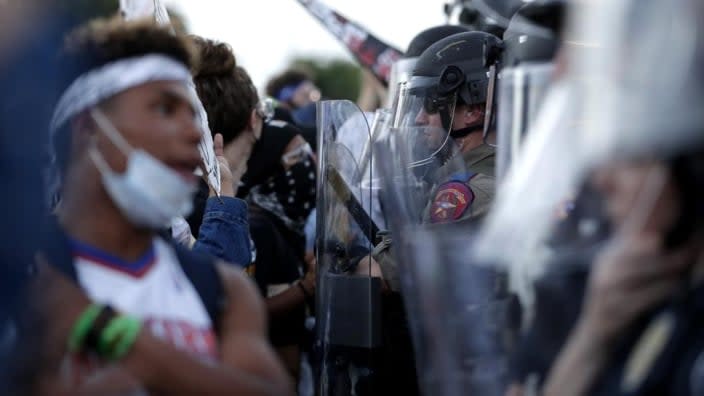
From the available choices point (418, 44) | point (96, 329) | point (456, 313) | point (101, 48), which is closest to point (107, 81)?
point (101, 48)

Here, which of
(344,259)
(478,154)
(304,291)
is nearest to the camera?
(344,259)

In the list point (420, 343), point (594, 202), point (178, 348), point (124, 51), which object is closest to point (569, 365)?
point (594, 202)

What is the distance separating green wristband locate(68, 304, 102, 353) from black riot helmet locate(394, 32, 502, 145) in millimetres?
2358

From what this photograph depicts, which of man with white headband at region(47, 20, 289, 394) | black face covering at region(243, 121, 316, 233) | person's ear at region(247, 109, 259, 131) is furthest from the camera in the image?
black face covering at region(243, 121, 316, 233)

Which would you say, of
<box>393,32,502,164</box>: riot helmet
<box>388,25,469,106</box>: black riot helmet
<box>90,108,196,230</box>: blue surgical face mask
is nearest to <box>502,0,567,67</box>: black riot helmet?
<box>90,108,196,230</box>: blue surgical face mask

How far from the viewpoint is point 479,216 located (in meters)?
3.60

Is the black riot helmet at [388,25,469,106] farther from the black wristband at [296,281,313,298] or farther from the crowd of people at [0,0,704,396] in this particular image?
the crowd of people at [0,0,704,396]

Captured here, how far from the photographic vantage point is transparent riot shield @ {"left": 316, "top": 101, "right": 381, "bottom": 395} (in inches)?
158

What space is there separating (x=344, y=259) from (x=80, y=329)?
192cm

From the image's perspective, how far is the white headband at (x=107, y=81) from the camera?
253 cm

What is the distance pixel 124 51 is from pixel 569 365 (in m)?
1.20

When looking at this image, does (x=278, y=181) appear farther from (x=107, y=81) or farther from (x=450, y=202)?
(x=107, y=81)

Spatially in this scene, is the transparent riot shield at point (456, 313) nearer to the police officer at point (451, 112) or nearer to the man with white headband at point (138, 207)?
the man with white headband at point (138, 207)

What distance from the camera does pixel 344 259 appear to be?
13.6 feet
